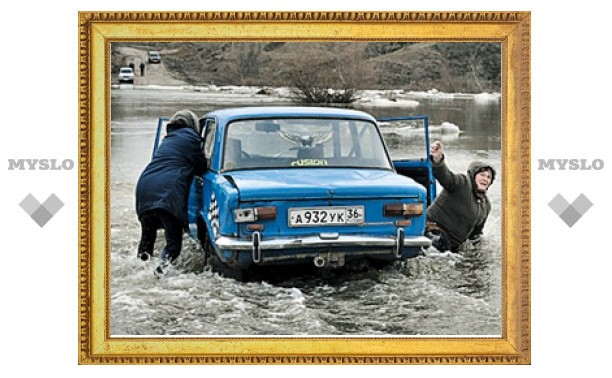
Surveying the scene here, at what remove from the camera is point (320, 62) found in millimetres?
8641

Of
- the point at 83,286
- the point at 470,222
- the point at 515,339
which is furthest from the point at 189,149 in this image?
the point at 515,339

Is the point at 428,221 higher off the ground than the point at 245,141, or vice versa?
the point at 245,141

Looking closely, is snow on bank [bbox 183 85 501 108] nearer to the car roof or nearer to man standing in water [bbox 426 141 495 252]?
the car roof

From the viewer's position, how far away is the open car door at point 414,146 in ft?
29.0

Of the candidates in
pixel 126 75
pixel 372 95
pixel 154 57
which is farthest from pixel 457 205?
pixel 126 75

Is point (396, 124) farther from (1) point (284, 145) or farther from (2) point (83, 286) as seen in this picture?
(2) point (83, 286)

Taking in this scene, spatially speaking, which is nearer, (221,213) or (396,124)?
(221,213)

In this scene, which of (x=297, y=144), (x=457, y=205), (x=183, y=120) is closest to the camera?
(x=297, y=144)

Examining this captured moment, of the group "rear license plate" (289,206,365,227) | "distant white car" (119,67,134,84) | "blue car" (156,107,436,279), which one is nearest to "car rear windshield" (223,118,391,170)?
"blue car" (156,107,436,279)

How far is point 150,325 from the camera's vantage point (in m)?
8.52

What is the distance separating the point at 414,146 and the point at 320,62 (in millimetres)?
926

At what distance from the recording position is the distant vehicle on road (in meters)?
8.55

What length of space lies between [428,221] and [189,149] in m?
1.73
